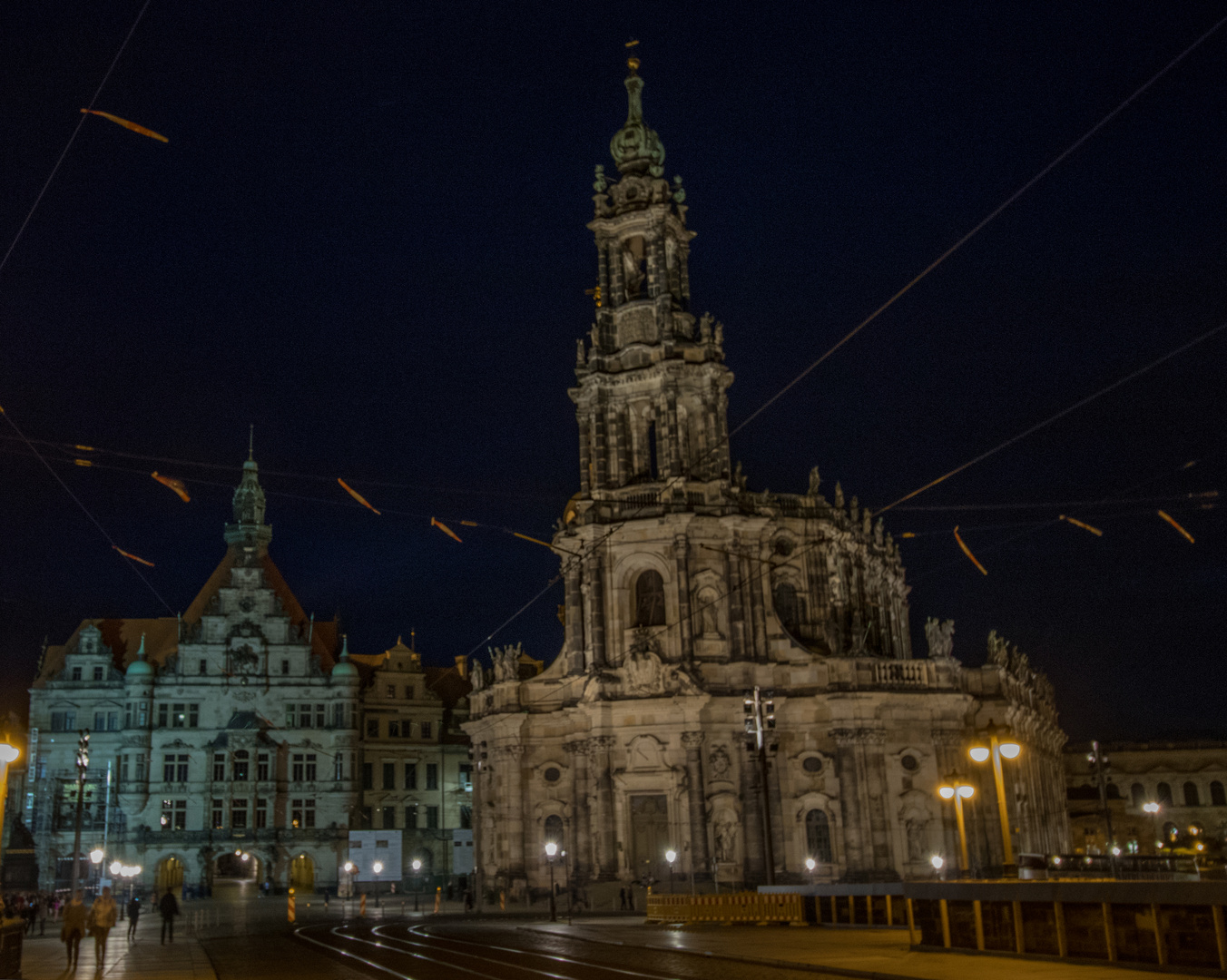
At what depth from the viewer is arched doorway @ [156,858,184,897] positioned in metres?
64.1

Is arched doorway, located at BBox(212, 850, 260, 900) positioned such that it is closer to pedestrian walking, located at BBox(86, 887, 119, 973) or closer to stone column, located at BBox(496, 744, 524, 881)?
stone column, located at BBox(496, 744, 524, 881)

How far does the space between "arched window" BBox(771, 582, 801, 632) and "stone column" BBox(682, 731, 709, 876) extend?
26.0 feet

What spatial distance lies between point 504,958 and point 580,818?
85.9ft

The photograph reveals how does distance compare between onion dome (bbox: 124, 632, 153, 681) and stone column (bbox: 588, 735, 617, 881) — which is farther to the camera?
onion dome (bbox: 124, 632, 153, 681)

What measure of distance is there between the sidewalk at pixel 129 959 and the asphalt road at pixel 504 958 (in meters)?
2.54

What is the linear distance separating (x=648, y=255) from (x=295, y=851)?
37.2 m

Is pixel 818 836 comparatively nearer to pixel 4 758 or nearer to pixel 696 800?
pixel 696 800

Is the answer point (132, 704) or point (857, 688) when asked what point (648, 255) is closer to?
point (857, 688)

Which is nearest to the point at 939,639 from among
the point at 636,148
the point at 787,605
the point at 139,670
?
the point at 787,605

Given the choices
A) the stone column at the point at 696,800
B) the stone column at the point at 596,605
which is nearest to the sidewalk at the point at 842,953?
the stone column at the point at 696,800

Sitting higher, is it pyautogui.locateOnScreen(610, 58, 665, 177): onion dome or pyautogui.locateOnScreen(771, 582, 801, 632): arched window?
pyautogui.locateOnScreen(610, 58, 665, 177): onion dome

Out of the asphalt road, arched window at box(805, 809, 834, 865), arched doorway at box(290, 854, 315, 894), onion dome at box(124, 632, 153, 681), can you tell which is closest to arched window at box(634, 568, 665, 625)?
arched window at box(805, 809, 834, 865)

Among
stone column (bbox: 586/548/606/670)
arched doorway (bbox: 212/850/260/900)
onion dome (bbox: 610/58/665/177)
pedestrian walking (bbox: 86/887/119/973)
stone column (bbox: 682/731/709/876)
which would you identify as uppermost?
onion dome (bbox: 610/58/665/177)

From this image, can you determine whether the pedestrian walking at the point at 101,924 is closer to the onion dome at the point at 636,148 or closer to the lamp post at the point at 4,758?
the lamp post at the point at 4,758
